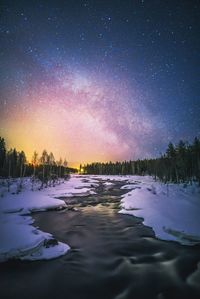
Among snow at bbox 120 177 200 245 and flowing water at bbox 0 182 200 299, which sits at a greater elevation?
snow at bbox 120 177 200 245

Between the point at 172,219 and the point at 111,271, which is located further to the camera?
the point at 172,219

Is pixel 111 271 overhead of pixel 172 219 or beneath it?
beneath

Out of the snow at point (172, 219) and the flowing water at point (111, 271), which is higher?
the snow at point (172, 219)

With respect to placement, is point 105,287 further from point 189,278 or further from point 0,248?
point 0,248

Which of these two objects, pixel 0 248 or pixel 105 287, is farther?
pixel 0 248

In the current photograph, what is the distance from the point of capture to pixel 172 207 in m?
19.0

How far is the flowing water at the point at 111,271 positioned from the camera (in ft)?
23.5

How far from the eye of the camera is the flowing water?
716cm

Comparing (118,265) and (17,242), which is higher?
(17,242)

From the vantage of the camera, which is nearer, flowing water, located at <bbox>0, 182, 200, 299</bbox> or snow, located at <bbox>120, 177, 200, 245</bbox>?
flowing water, located at <bbox>0, 182, 200, 299</bbox>

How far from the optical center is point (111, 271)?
865 cm

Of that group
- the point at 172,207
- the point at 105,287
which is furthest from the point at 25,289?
the point at 172,207

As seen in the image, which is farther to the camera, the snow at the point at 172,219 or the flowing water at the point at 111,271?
the snow at the point at 172,219

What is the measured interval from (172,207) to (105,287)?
1321 cm
